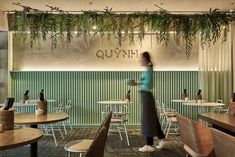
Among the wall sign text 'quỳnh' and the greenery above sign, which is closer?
the greenery above sign

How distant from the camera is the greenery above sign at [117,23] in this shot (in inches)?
248

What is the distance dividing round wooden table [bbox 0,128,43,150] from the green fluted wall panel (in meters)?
6.21

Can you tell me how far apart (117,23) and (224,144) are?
16.9 ft

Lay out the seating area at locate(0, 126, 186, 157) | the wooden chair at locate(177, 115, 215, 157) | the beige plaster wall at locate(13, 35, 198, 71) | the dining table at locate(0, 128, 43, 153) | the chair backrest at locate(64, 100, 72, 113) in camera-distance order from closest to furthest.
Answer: the dining table at locate(0, 128, 43, 153)
the wooden chair at locate(177, 115, 215, 157)
the seating area at locate(0, 126, 186, 157)
the chair backrest at locate(64, 100, 72, 113)
the beige plaster wall at locate(13, 35, 198, 71)

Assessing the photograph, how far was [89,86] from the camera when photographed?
30.4 ft

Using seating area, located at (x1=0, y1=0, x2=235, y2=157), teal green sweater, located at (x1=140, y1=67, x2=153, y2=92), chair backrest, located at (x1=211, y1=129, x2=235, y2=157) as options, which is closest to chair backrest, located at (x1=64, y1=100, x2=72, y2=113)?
seating area, located at (x1=0, y1=0, x2=235, y2=157)

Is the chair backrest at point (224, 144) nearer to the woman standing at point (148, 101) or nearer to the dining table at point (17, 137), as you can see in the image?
the dining table at point (17, 137)

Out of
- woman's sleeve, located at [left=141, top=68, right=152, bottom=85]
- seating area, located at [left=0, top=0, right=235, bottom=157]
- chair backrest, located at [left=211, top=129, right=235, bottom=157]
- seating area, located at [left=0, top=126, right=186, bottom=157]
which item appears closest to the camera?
chair backrest, located at [left=211, top=129, right=235, bottom=157]

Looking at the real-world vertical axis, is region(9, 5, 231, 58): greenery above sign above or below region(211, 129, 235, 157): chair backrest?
above

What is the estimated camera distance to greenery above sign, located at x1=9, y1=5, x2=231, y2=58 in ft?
20.7

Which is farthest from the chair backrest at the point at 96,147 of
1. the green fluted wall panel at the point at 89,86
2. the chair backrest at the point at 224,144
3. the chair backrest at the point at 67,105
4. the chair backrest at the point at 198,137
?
the green fluted wall panel at the point at 89,86

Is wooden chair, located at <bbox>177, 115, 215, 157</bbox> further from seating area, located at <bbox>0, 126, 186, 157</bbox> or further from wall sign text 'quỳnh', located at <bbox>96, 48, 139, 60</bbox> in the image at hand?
wall sign text 'quỳnh', located at <bbox>96, 48, 139, 60</bbox>

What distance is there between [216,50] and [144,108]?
4229 mm

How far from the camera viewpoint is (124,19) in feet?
21.8
